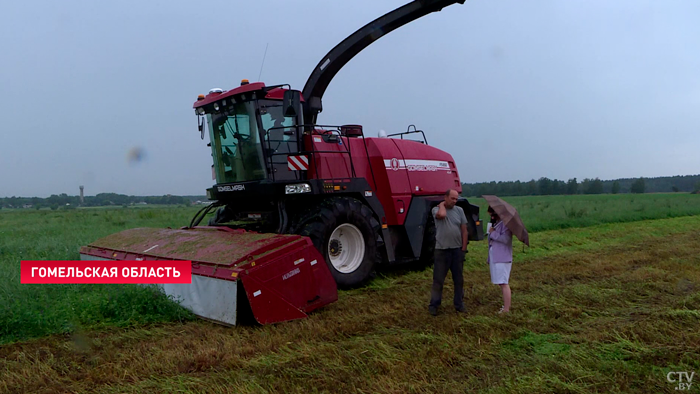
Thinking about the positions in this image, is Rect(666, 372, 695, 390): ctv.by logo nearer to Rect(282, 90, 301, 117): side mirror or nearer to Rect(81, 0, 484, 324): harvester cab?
Rect(81, 0, 484, 324): harvester cab

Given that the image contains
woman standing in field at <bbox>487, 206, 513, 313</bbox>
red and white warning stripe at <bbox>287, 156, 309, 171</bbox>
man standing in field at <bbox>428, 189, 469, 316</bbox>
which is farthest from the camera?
red and white warning stripe at <bbox>287, 156, 309, 171</bbox>

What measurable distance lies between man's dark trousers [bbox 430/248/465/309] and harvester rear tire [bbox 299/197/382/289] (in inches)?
59.8

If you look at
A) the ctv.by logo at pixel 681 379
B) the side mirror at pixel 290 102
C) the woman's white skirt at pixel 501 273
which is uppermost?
the side mirror at pixel 290 102

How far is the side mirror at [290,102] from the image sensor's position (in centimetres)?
628

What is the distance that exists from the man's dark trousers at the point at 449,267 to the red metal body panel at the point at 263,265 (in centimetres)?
110

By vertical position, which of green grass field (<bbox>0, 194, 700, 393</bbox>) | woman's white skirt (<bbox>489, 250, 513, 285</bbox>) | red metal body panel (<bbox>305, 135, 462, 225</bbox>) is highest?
red metal body panel (<bbox>305, 135, 462, 225</bbox>)

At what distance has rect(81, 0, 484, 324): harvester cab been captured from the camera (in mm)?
5082

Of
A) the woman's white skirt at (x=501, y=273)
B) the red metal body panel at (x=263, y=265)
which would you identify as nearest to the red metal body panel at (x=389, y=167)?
the red metal body panel at (x=263, y=265)

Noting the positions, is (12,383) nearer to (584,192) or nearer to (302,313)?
(302,313)

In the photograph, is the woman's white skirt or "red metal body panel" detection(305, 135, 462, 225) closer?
the woman's white skirt

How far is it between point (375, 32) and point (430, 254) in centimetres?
381
